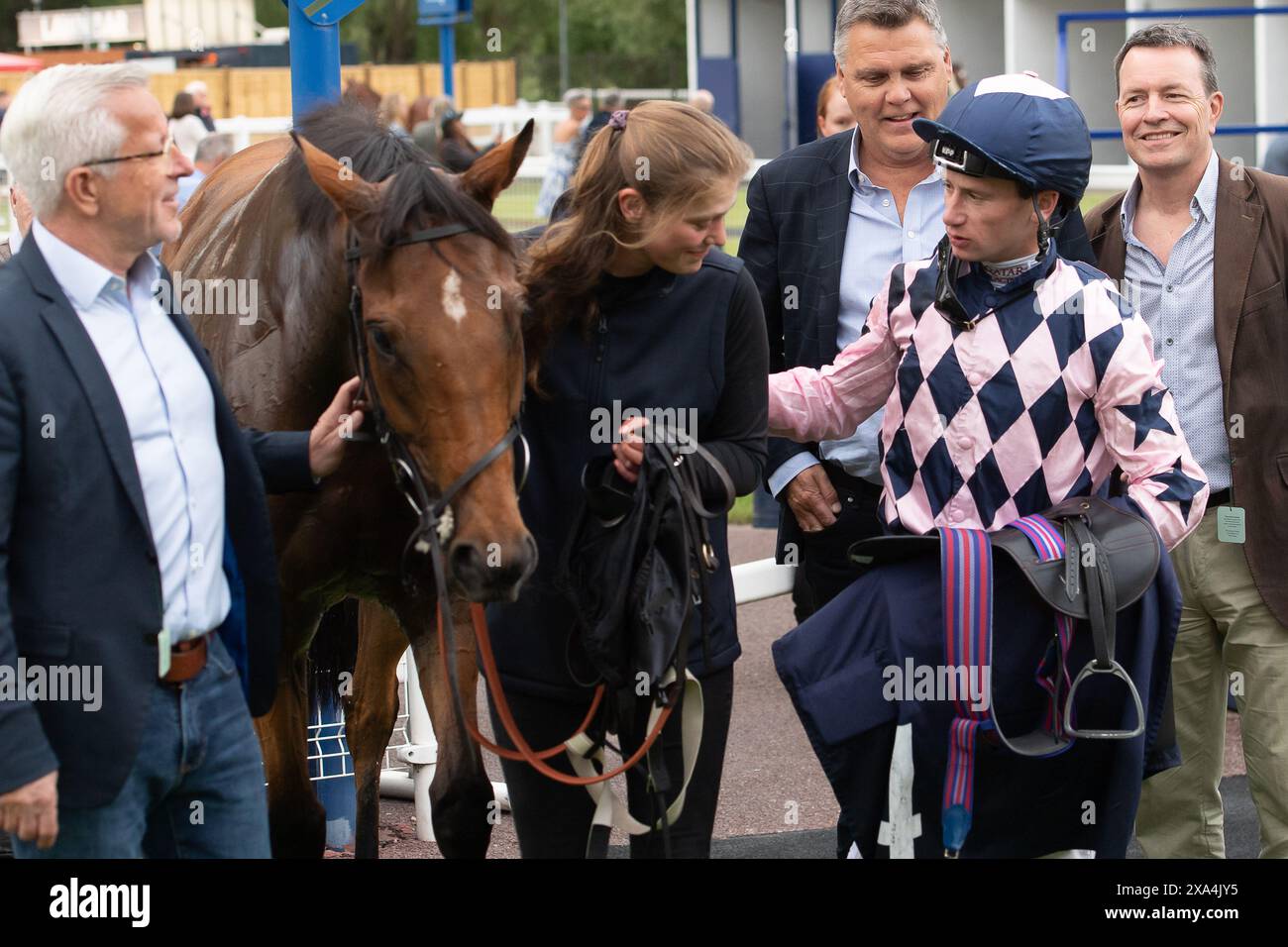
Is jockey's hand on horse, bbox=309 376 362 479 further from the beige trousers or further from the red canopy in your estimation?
the red canopy

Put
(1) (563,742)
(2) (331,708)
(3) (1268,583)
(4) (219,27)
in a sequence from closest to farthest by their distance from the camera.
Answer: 1. (1) (563,742)
2. (3) (1268,583)
3. (2) (331,708)
4. (4) (219,27)

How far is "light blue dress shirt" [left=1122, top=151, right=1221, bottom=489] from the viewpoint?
12.6ft

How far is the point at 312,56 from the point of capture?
15.2ft

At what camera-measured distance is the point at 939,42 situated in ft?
13.1

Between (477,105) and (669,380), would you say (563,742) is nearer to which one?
(669,380)

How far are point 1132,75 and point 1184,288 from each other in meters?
0.54

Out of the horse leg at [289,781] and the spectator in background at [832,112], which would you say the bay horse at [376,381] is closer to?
the horse leg at [289,781]

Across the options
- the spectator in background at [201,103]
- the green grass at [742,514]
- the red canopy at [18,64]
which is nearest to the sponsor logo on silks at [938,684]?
the green grass at [742,514]

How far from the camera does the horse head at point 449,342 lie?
107 inches

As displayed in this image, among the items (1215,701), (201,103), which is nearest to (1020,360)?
(1215,701)

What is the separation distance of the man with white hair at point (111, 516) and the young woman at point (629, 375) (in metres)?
0.55
